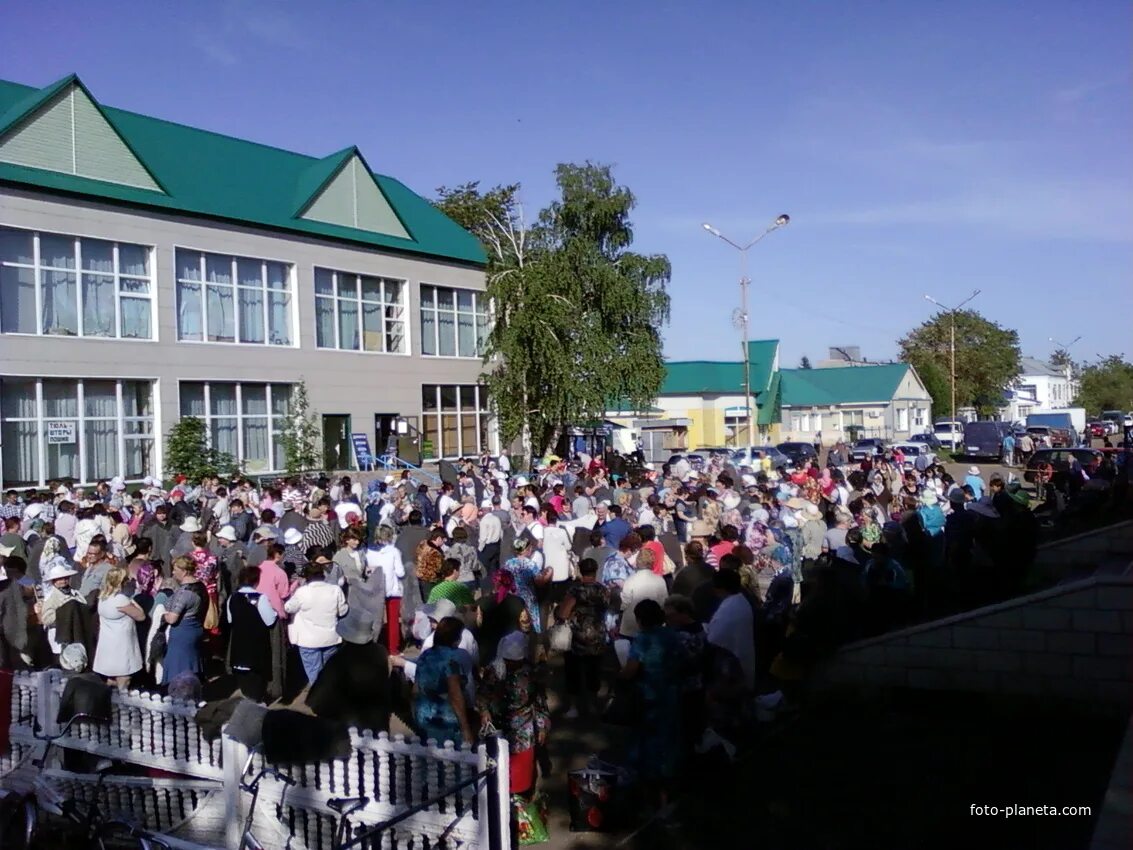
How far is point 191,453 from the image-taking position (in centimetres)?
→ 2725

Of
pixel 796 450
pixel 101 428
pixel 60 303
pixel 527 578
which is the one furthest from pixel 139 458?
Answer: pixel 796 450

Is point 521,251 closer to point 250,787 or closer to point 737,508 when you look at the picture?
point 737,508

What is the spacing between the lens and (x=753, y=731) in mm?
8680

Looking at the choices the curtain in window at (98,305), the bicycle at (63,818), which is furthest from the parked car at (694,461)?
the bicycle at (63,818)

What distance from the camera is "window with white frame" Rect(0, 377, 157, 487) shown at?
82.2 ft

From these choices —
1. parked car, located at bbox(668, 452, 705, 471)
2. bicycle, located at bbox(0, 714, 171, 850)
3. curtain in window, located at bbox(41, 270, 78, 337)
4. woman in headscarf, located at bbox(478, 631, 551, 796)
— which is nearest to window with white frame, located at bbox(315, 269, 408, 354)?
curtain in window, located at bbox(41, 270, 78, 337)

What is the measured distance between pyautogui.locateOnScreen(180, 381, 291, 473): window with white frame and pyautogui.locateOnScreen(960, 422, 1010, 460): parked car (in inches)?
1239

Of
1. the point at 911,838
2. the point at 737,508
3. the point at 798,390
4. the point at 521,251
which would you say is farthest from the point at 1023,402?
the point at 911,838

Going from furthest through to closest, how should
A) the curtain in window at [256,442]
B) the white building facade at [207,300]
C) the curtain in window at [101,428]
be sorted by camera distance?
the curtain in window at [256,442]
the curtain in window at [101,428]
the white building facade at [207,300]

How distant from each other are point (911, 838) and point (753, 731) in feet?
7.27

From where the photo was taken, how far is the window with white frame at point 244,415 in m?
29.5

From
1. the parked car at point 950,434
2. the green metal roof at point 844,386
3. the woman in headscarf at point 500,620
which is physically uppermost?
the green metal roof at point 844,386

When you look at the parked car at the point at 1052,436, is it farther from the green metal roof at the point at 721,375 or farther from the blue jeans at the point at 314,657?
the blue jeans at the point at 314,657

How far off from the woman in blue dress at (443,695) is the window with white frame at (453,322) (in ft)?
101
